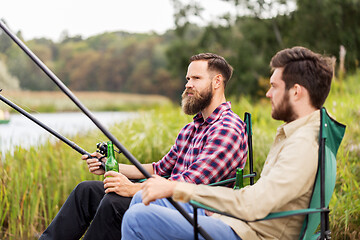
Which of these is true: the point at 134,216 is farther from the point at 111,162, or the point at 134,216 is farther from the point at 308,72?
the point at 308,72

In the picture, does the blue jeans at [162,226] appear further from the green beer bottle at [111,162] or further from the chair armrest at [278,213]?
the green beer bottle at [111,162]

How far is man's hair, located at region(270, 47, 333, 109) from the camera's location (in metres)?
1.71

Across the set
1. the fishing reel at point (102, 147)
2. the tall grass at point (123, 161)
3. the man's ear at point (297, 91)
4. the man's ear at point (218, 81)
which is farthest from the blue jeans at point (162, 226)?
the tall grass at point (123, 161)

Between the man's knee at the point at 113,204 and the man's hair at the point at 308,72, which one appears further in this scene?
the man's knee at the point at 113,204

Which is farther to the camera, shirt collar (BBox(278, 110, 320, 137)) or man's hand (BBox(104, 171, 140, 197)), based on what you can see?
man's hand (BBox(104, 171, 140, 197))

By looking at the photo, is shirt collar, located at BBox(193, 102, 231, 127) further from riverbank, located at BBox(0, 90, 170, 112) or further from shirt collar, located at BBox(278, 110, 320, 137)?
riverbank, located at BBox(0, 90, 170, 112)

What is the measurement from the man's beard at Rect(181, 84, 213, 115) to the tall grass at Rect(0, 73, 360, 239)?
702 millimetres

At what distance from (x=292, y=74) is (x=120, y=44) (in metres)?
44.6

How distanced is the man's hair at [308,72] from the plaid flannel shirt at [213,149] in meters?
0.61

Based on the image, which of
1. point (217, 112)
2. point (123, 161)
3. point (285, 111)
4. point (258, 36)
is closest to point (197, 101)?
point (217, 112)

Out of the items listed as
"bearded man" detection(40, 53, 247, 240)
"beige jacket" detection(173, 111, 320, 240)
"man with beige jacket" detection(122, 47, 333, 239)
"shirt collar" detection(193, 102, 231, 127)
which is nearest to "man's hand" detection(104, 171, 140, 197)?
"bearded man" detection(40, 53, 247, 240)

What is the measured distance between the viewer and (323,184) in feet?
5.41

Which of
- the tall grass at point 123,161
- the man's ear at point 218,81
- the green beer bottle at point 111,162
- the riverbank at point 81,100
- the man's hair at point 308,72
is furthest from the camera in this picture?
the riverbank at point 81,100

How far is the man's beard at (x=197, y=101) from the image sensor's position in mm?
2510
